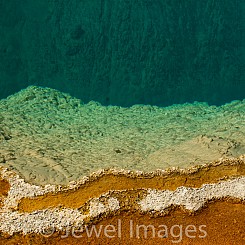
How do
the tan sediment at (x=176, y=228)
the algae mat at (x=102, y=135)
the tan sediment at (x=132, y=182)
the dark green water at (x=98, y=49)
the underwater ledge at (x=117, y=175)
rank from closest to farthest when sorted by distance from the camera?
the tan sediment at (x=176, y=228) → the underwater ledge at (x=117, y=175) → the tan sediment at (x=132, y=182) → the algae mat at (x=102, y=135) → the dark green water at (x=98, y=49)

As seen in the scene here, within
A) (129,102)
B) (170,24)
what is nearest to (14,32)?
(129,102)

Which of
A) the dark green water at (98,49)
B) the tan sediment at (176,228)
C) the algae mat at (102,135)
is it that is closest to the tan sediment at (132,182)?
the algae mat at (102,135)

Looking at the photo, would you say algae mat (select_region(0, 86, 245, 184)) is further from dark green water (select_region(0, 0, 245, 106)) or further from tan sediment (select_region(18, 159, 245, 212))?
dark green water (select_region(0, 0, 245, 106))

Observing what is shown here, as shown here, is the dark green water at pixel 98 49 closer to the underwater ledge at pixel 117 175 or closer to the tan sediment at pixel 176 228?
the underwater ledge at pixel 117 175

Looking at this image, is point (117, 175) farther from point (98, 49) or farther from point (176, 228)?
point (98, 49)

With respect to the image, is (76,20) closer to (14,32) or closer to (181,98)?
(14,32)

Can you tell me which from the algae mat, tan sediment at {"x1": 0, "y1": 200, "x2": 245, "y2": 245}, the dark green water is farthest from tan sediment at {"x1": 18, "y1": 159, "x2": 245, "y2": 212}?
the dark green water
